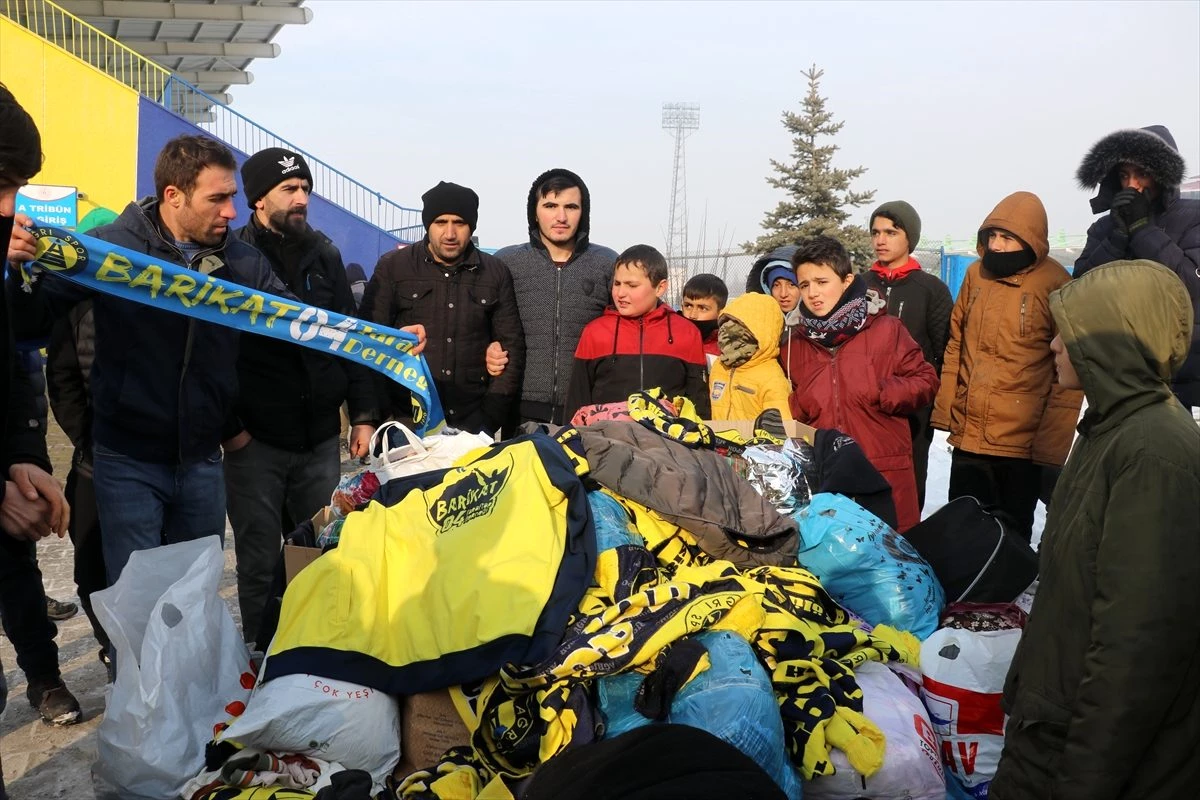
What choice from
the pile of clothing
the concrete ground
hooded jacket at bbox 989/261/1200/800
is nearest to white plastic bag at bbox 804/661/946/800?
the pile of clothing

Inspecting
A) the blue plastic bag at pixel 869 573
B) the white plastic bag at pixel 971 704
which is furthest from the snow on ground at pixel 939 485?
the white plastic bag at pixel 971 704

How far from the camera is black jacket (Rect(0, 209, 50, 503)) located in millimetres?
2012

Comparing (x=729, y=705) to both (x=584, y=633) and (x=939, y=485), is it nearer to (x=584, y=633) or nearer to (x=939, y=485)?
(x=584, y=633)

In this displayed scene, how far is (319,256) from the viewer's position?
471cm

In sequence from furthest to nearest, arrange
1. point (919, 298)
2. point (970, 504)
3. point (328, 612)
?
1. point (919, 298)
2. point (970, 504)
3. point (328, 612)

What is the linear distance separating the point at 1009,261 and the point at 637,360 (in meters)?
1.94

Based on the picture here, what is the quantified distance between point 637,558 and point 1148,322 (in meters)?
1.53

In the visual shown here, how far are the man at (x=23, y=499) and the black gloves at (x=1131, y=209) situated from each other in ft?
14.8

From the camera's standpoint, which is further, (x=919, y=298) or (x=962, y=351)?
(x=919, y=298)

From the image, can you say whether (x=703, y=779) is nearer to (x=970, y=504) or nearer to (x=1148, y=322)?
(x=1148, y=322)

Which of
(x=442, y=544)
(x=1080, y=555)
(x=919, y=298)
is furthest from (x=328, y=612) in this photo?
(x=919, y=298)

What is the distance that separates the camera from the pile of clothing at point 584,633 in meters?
2.40

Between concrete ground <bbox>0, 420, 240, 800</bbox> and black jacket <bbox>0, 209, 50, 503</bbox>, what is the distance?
1009 millimetres

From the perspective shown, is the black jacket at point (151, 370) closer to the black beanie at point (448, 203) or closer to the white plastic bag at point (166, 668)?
the white plastic bag at point (166, 668)
